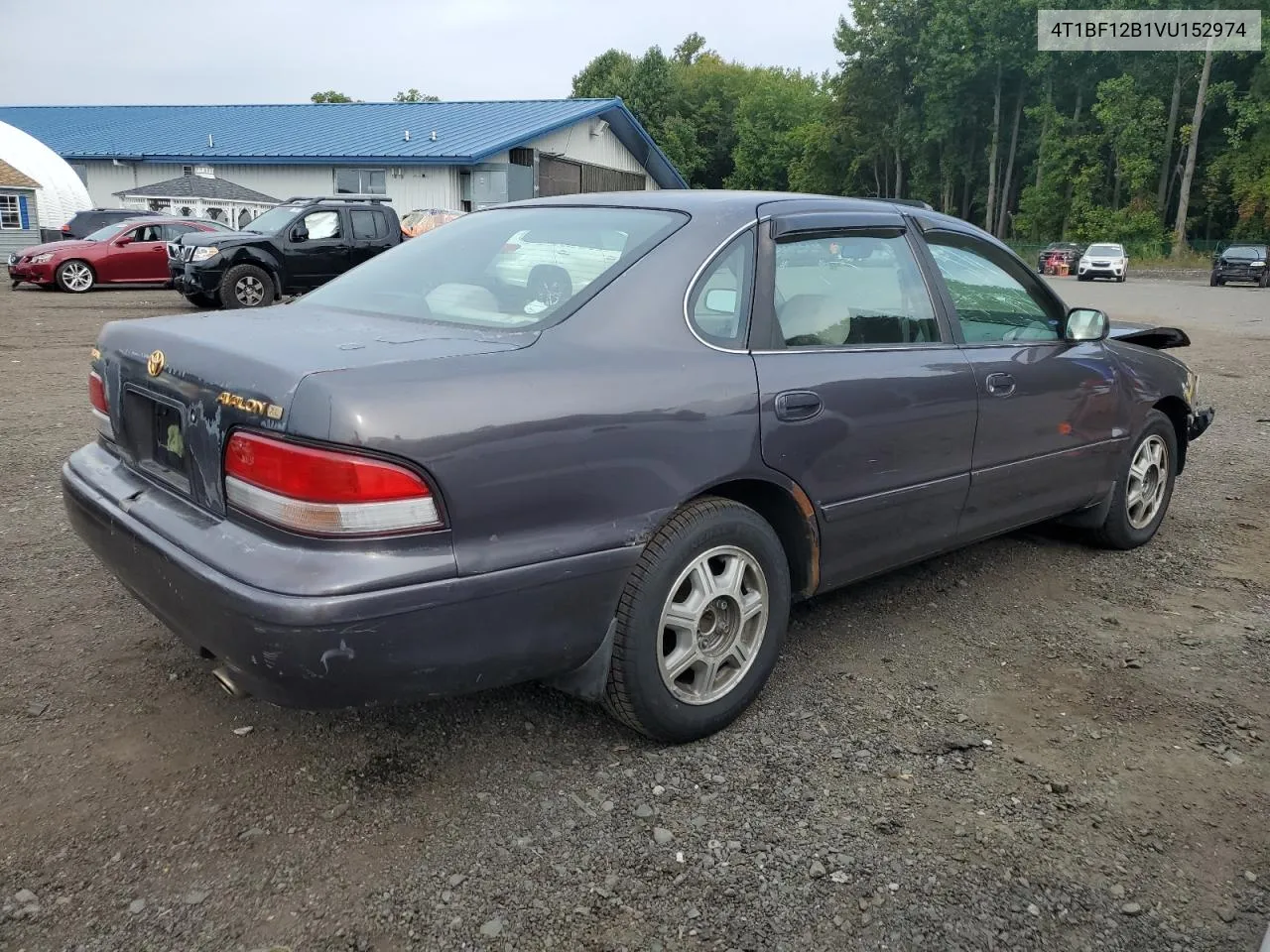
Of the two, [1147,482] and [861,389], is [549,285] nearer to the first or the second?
[861,389]

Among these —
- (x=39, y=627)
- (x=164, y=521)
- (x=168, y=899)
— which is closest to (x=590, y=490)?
(x=164, y=521)

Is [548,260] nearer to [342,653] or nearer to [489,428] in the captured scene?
[489,428]

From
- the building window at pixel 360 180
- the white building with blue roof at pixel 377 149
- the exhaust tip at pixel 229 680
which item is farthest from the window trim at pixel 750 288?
the building window at pixel 360 180

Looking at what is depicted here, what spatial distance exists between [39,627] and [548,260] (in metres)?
2.28

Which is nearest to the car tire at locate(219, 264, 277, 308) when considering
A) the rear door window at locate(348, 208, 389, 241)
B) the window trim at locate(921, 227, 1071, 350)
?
the rear door window at locate(348, 208, 389, 241)

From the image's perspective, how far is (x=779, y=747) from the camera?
9.73 feet

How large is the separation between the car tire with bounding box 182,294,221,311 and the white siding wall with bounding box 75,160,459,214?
1516cm

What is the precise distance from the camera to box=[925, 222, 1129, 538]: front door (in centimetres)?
376

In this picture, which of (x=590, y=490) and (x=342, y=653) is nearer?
(x=342, y=653)

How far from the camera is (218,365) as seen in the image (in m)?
2.50

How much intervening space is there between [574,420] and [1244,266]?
3834 centimetres

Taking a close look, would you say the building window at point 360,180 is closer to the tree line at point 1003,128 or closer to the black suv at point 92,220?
the black suv at point 92,220

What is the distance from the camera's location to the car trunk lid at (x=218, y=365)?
7.81 ft

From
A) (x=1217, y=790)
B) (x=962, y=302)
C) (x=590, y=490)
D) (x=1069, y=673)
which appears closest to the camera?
(x=590, y=490)
